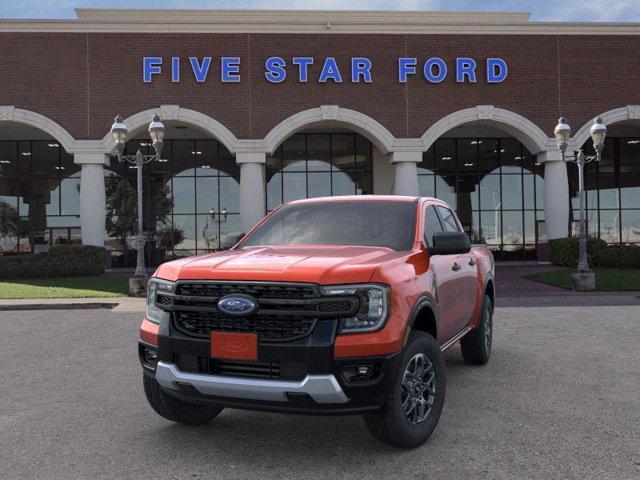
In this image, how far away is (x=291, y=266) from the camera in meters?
Result: 3.81

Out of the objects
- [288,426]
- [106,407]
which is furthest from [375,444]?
[106,407]

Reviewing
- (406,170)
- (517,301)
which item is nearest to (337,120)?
(406,170)

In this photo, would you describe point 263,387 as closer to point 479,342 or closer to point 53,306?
point 479,342

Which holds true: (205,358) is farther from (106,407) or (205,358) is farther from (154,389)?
(106,407)

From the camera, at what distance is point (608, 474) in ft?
12.0

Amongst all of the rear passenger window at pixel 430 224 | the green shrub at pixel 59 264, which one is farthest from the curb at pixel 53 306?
the rear passenger window at pixel 430 224

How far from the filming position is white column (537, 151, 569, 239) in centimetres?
2438

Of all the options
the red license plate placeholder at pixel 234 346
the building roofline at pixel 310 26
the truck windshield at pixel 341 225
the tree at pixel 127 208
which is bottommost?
the red license plate placeholder at pixel 234 346

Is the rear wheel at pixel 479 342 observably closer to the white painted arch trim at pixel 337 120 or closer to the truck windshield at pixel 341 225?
the truck windshield at pixel 341 225

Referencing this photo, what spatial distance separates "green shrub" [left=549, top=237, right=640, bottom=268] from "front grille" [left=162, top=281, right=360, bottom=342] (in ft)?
68.9

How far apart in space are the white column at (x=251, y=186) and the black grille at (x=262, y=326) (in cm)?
1963

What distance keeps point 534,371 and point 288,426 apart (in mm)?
3334

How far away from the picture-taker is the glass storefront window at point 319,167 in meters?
29.0

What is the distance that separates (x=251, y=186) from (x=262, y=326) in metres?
A: 20.1
